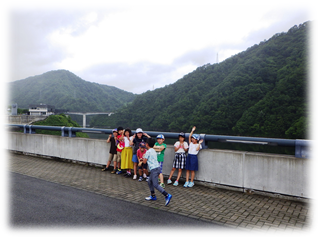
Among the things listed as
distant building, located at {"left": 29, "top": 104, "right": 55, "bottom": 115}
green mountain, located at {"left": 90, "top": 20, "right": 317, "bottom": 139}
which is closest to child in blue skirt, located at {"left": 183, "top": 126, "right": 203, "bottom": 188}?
green mountain, located at {"left": 90, "top": 20, "right": 317, "bottom": 139}

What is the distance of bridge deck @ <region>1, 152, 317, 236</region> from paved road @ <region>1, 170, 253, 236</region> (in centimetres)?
35

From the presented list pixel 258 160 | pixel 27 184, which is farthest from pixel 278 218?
pixel 27 184

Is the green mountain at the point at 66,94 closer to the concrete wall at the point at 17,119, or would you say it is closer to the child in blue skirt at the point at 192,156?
the concrete wall at the point at 17,119

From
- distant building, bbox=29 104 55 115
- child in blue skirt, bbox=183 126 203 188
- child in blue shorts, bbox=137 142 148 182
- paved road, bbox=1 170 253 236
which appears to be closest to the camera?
paved road, bbox=1 170 253 236

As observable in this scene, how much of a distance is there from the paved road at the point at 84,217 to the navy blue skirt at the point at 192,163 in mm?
2088

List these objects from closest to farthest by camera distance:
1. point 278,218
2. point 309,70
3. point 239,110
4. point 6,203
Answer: point 278,218
point 6,203
point 309,70
point 239,110

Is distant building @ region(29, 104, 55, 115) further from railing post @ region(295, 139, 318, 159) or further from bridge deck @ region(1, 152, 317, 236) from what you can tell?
railing post @ region(295, 139, 318, 159)

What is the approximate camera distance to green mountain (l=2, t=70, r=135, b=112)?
120531 mm

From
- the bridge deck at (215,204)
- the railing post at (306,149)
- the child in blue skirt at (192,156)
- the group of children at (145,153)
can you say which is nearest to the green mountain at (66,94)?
the group of children at (145,153)

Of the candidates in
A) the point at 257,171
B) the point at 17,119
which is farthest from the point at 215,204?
the point at 17,119

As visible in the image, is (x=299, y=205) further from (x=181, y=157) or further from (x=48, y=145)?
(x=48, y=145)

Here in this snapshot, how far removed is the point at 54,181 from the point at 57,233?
3416mm

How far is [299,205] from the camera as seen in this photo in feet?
16.8

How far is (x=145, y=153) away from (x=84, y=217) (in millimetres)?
1922
